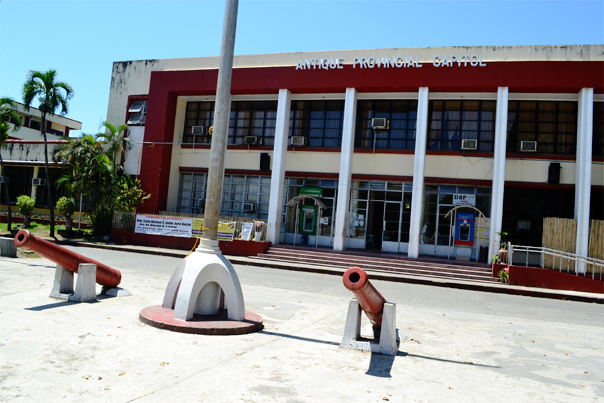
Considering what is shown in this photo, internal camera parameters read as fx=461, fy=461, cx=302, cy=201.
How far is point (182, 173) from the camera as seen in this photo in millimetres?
24781

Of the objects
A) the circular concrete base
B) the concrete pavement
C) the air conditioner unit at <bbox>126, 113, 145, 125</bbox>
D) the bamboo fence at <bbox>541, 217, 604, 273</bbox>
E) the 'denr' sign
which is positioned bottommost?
the concrete pavement

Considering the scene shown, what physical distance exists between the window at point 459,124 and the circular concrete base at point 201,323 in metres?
16.2

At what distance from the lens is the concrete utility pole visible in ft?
23.2

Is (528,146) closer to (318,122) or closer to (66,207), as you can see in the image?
(318,122)

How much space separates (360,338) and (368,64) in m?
16.2

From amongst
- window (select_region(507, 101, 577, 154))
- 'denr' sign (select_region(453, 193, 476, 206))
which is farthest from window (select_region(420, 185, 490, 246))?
window (select_region(507, 101, 577, 154))

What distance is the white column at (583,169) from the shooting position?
688 inches

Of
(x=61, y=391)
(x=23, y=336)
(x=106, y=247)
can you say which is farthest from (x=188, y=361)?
(x=106, y=247)

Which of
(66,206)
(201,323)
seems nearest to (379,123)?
(66,206)

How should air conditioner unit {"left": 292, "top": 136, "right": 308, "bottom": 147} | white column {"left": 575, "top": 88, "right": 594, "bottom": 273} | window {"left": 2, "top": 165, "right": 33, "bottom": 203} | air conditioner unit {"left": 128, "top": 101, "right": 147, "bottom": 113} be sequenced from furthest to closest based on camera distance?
window {"left": 2, "top": 165, "right": 33, "bottom": 203} < air conditioner unit {"left": 128, "top": 101, "right": 147, "bottom": 113} < air conditioner unit {"left": 292, "top": 136, "right": 308, "bottom": 147} < white column {"left": 575, "top": 88, "right": 594, "bottom": 273}

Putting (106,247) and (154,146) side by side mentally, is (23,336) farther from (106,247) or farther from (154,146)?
(154,146)

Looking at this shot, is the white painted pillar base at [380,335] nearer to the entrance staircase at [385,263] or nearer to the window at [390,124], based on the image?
the entrance staircase at [385,263]

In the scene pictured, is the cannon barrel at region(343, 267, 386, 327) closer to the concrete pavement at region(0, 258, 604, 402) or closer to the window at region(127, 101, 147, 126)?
the concrete pavement at region(0, 258, 604, 402)

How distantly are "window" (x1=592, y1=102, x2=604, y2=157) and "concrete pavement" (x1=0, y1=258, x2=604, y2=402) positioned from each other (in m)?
13.9
